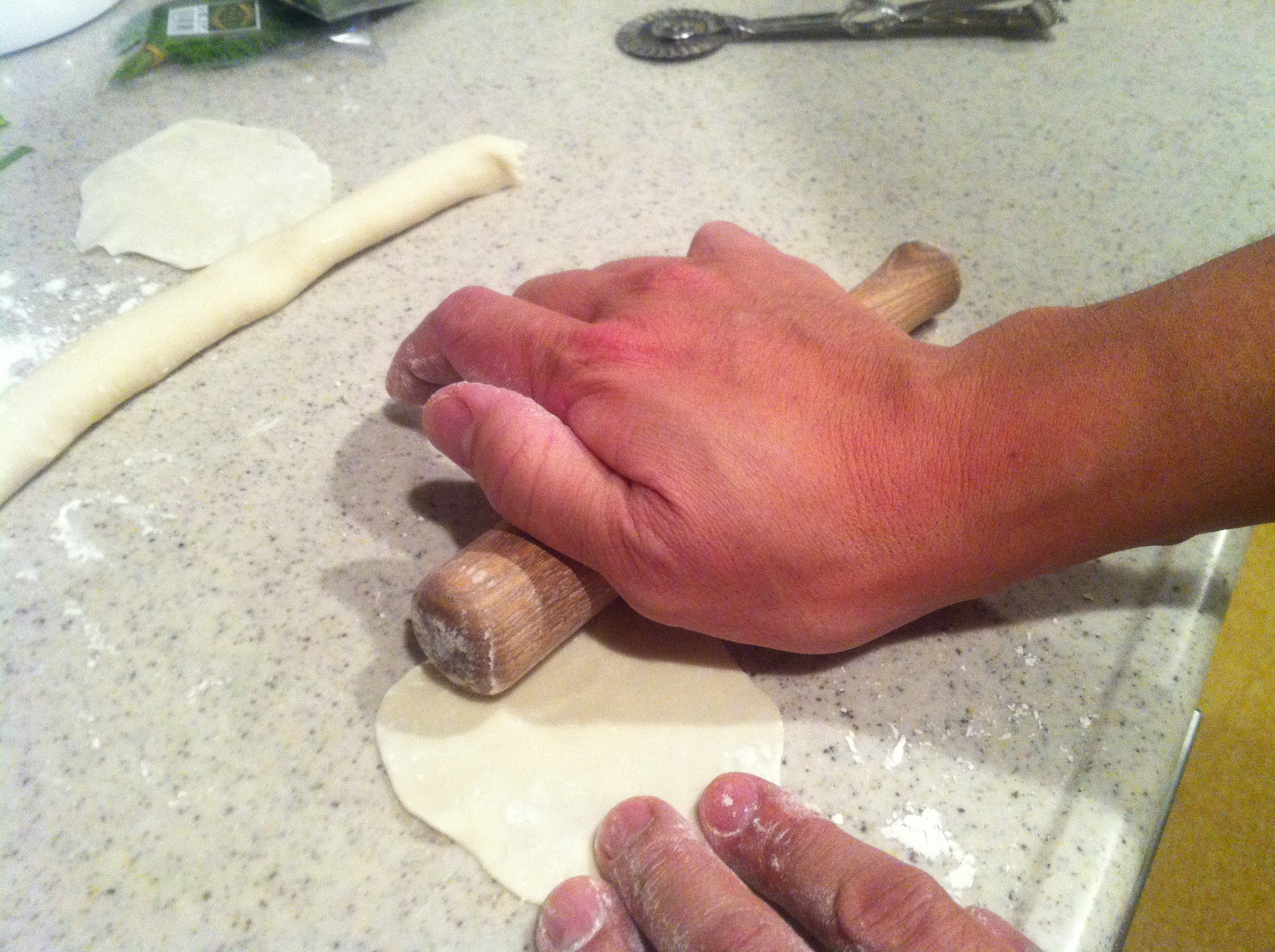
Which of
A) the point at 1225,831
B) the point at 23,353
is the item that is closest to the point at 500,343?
the point at 23,353

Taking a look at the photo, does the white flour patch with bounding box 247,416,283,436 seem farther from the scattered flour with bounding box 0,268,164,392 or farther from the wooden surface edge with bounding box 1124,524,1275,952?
the wooden surface edge with bounding box 1124,524,1275,952

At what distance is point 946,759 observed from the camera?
2.30ft

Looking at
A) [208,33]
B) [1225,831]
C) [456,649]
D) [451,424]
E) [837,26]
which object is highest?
[837,26]

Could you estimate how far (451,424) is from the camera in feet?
2.27

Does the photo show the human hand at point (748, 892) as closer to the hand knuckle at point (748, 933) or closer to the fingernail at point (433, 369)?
the hand knuckle at point (748, 933)

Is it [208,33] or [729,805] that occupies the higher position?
[208,33]

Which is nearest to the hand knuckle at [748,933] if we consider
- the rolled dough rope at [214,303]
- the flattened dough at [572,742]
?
the flattened dough at [572,742]

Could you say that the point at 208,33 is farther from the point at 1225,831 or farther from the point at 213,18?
the point at 1225,831

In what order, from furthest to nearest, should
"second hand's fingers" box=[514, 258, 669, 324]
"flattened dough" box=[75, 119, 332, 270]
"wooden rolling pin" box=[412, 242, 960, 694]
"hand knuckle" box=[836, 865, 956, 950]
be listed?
"flattened dough" box=[75, 119, 332, 270] < "second hand's fingers" box=[514, 258, 669, 324] < "wooden rolling pin" box=[412, 242, 960, 694] < "hand knuckle" box=[836, 865, 956, 950]

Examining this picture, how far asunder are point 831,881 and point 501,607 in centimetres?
31

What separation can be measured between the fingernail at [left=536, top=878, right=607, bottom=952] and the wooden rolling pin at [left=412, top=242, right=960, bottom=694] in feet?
0.54

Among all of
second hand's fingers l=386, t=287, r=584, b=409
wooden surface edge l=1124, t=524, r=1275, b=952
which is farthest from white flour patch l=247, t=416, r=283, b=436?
wooden surface edge l=1124, t=524, r=1275, b=952

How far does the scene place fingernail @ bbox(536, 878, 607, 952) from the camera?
1.95ft

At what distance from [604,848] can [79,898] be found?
412mm
